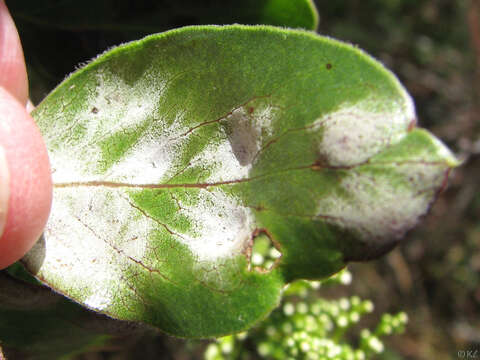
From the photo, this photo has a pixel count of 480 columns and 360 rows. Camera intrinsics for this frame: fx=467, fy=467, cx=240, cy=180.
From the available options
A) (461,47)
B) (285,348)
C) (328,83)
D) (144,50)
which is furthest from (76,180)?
(461,47)

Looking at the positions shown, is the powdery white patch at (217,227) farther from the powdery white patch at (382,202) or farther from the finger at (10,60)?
the finger at (10,60)

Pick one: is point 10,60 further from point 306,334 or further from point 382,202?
point 306,334

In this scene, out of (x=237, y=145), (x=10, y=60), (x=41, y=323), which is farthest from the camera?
(x=41, y=323)

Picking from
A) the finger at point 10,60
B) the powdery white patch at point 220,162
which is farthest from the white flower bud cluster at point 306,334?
the finger at point 10,60

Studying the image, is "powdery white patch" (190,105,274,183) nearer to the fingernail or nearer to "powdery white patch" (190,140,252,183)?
"powdery white patch" (190,140,252,183)

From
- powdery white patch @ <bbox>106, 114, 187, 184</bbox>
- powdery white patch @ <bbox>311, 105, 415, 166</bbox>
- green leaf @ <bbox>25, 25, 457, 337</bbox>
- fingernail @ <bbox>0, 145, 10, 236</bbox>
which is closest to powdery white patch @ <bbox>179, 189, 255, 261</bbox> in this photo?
green leaf @ <bbox>25, 25, 457, 337</bbox>

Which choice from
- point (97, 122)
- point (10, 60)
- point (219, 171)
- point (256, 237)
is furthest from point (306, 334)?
point (10, 60)

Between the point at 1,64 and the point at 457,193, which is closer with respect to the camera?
the point at 1,64

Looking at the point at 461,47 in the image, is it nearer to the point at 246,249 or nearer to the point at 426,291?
the point at 426,291
